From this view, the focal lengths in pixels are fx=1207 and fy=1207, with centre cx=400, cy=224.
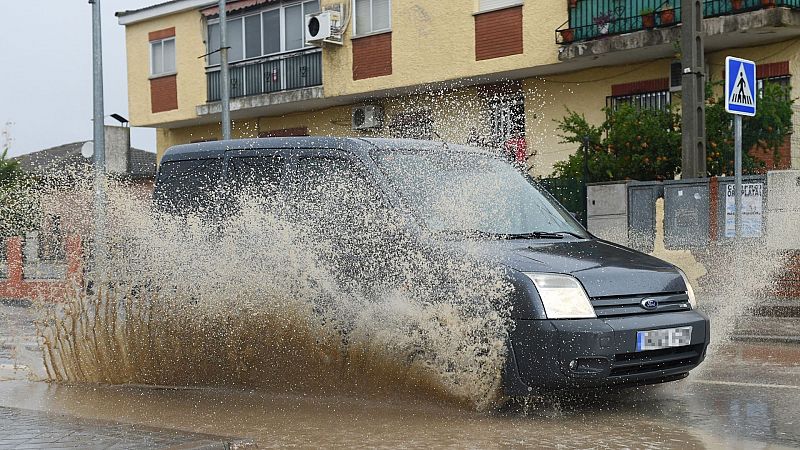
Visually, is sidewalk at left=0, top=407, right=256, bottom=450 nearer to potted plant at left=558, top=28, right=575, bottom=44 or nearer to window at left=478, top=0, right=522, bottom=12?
potted plant at left=558, top=28, right=575, bottom=44

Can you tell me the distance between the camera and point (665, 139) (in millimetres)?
19109

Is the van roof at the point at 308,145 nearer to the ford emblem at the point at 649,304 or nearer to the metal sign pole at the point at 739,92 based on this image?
the ford emblem at the point at 649,304

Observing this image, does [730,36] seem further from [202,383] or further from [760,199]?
[202,383]

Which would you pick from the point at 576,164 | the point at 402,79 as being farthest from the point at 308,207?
the point at 402,79

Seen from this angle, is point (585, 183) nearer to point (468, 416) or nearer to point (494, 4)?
point (494, 4)

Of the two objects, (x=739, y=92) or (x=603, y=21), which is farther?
(x=603, y=21)

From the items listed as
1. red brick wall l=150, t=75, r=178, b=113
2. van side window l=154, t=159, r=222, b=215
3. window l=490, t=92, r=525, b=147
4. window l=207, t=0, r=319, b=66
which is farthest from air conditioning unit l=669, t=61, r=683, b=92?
red brick wall l=150, t=75, r=178, b=113

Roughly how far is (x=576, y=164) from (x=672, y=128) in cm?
166

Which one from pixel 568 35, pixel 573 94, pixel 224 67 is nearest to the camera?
pixel 568 35

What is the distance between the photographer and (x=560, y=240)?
785 centimetres

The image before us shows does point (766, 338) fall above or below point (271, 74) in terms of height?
below

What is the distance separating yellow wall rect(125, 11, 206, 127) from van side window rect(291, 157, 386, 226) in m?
24.8

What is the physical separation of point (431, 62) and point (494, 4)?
6.55ft

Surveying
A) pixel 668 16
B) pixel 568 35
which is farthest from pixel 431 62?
pixel 668 16
